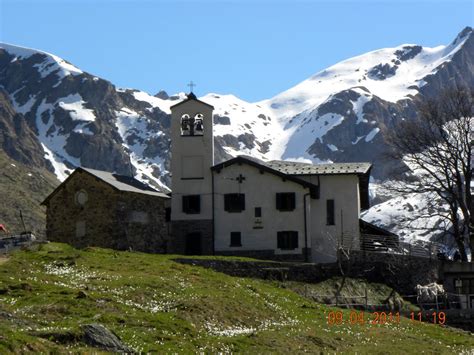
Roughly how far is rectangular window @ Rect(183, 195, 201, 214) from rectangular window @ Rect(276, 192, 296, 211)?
6.25 m

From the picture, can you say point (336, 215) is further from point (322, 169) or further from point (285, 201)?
point (285, 201)

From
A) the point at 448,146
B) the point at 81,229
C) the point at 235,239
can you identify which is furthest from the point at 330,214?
the point at 81,229

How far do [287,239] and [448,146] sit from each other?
558 inches

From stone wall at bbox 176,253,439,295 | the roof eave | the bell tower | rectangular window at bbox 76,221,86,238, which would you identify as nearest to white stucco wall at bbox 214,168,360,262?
the roof eave

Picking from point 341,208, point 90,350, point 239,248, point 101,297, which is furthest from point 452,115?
point 90,350

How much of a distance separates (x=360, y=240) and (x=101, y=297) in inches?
1455

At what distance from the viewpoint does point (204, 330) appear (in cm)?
3825

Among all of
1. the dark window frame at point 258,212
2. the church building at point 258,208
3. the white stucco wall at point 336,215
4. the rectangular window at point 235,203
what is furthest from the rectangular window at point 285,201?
the rectangular window at point 235,203

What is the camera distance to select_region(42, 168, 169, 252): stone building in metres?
69.2

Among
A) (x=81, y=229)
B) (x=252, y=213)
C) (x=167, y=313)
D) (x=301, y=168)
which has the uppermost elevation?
(x=301, y=168)

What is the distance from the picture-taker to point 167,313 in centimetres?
3984

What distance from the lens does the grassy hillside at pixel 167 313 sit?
1328 inches

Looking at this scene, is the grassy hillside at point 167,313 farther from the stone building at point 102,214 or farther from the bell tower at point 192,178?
the bell tower at point 192,178

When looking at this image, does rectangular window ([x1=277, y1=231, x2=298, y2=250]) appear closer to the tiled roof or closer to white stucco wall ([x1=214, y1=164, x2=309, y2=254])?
white stucco wall ([x1=214, y1=164, x2=309, y2=254])
